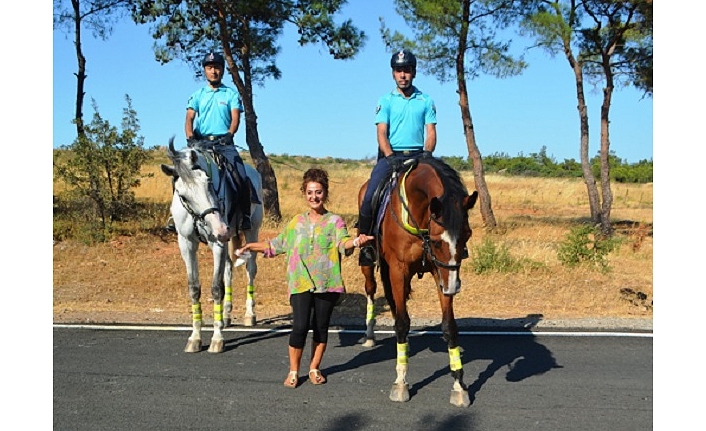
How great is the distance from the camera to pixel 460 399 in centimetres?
594

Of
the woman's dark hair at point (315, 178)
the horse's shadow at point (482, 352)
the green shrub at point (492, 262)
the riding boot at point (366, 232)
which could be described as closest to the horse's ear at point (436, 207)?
the woman's dark hair at point (315, 178)

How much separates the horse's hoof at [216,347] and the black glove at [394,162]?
2.91 m

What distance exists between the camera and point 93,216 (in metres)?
17.4

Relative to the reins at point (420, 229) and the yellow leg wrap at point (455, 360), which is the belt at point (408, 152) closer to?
the reins at point (420, 229)

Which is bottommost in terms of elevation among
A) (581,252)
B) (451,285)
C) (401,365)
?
(401,365)

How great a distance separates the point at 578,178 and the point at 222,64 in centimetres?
4944

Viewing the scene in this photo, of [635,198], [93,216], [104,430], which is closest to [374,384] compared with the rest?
[104,430]

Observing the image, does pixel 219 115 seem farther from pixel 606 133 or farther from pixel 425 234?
pixel 606 133

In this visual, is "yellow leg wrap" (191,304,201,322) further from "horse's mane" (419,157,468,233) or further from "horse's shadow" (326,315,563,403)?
"horse's mane" (419,157,468,233)

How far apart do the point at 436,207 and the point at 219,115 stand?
14.2ft

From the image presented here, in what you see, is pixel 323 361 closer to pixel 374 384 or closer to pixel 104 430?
pixel 374 384

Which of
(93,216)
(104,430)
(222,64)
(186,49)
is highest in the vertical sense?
(186,49)

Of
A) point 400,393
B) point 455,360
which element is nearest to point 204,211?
point 400,393

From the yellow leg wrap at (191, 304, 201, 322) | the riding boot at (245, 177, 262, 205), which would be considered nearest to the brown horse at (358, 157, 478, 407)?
the yellow leg wrap at (191, 304, 201, 322)
